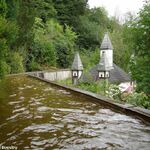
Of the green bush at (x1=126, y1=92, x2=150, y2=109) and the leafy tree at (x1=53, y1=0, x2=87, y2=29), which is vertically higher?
the leafy tree at (x1=53, y1=0, x2=87, y2=29)

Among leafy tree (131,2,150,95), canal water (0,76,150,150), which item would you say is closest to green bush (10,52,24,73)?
canal water (0,76,150,150)

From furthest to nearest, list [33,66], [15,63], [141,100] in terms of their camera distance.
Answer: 1. [33,66]
2. [15,63]
3. [141,100]

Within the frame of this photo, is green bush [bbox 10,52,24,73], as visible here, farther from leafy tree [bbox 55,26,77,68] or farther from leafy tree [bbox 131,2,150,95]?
leafy tree [bbox 131,2,150,95]

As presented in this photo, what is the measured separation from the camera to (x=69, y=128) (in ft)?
22.9

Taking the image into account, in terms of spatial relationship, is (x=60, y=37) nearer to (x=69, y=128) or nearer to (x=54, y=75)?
(x=54, y=75)

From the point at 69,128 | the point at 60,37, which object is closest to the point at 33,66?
the point at 60,37

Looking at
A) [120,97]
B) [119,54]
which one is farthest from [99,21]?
[120,97]

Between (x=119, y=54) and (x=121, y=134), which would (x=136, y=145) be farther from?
(x=119, y=54)

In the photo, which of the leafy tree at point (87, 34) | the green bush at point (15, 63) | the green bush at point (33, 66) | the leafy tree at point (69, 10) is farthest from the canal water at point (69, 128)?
the leafy tree at point (87, 34)

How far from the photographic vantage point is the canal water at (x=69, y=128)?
573 centimetres

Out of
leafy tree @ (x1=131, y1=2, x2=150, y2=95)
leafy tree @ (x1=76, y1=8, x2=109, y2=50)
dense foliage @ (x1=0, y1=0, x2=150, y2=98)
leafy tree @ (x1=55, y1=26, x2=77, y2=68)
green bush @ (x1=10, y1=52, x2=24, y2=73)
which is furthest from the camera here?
leafy tree @ (x1=76, y1=8, x2=109, y2=50)

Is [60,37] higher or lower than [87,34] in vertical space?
lower

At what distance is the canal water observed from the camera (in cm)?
573

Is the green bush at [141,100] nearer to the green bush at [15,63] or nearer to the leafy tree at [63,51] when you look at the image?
the green bush at [15,63]
